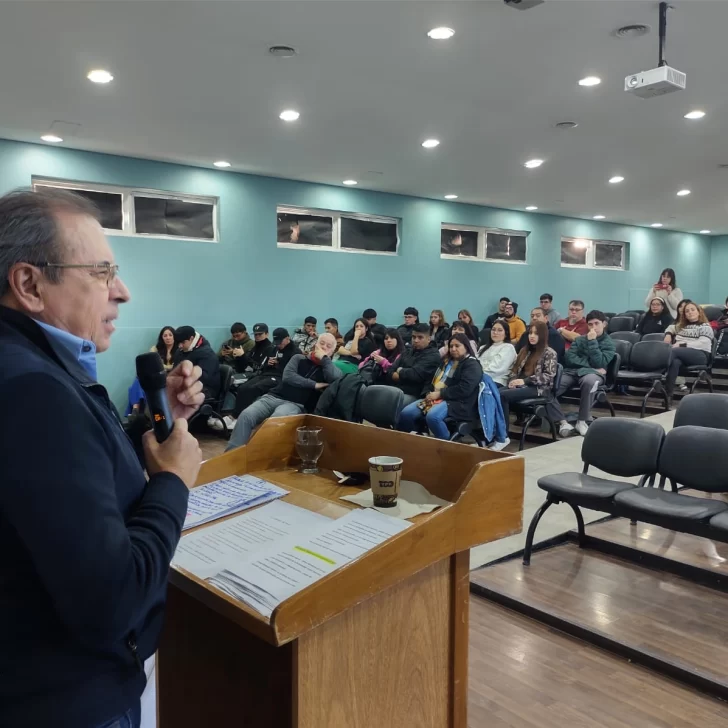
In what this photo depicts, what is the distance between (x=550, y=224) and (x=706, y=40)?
24.5 feet

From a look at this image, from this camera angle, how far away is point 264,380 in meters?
6.16

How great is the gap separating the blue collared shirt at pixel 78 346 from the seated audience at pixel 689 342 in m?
6.64

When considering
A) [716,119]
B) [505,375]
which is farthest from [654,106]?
[505,375]

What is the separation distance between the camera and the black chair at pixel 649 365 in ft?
21.2

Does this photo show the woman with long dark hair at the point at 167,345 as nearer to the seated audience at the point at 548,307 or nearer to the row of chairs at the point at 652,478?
the row of chairs at the point at 652,478

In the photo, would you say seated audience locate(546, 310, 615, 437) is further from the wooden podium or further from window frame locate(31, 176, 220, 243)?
the wooden podium

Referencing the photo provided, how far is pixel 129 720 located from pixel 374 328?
685 centimetres

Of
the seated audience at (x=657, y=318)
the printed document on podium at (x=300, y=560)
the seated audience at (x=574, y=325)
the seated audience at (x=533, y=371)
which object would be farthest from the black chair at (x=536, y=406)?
the printed document on podium at (x=300, y=560)

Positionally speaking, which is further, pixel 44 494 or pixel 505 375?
pixel 505 375

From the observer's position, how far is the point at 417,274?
30.8ft

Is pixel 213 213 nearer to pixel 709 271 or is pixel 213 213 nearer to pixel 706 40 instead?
pixel 706 40

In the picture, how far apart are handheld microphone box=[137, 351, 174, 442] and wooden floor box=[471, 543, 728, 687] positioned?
208cm

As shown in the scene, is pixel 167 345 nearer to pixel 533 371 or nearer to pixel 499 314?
pixel 533 371

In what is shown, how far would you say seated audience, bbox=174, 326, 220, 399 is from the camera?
633 centimetres
